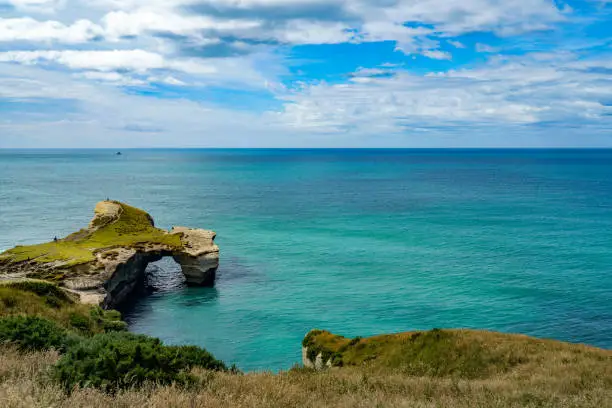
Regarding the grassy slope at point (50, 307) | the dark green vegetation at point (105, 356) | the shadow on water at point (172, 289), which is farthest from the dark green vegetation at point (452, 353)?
the shadow on water at point (172, 289)

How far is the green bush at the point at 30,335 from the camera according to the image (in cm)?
1527

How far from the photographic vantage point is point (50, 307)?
27.3 metres

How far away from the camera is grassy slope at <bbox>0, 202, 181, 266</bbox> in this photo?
48.2 meters

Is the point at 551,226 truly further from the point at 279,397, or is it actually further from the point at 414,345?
the point at 279,397

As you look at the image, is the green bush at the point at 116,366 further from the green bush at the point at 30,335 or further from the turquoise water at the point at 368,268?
the turquoise water at the point at 368,268

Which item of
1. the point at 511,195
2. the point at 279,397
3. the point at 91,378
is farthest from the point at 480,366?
the point at 511,195

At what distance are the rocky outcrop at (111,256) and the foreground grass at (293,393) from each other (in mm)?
31940

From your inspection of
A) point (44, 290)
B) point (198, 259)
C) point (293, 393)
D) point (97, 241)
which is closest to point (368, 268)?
point (198, 259)

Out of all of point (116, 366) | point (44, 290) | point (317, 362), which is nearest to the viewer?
point (116, 366)

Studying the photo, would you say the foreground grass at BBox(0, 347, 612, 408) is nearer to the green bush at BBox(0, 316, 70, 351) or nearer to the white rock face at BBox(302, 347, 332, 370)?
the green bush at BBox(0, 316, 70, 351)

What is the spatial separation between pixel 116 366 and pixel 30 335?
5350 millimetres

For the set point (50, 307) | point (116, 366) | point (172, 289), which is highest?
point (116, 366)

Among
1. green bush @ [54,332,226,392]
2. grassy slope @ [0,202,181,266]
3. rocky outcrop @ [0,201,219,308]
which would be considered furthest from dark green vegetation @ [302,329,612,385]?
grassy slope @ [0,202,181,266]

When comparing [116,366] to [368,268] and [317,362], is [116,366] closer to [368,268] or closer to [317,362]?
[317,362]
